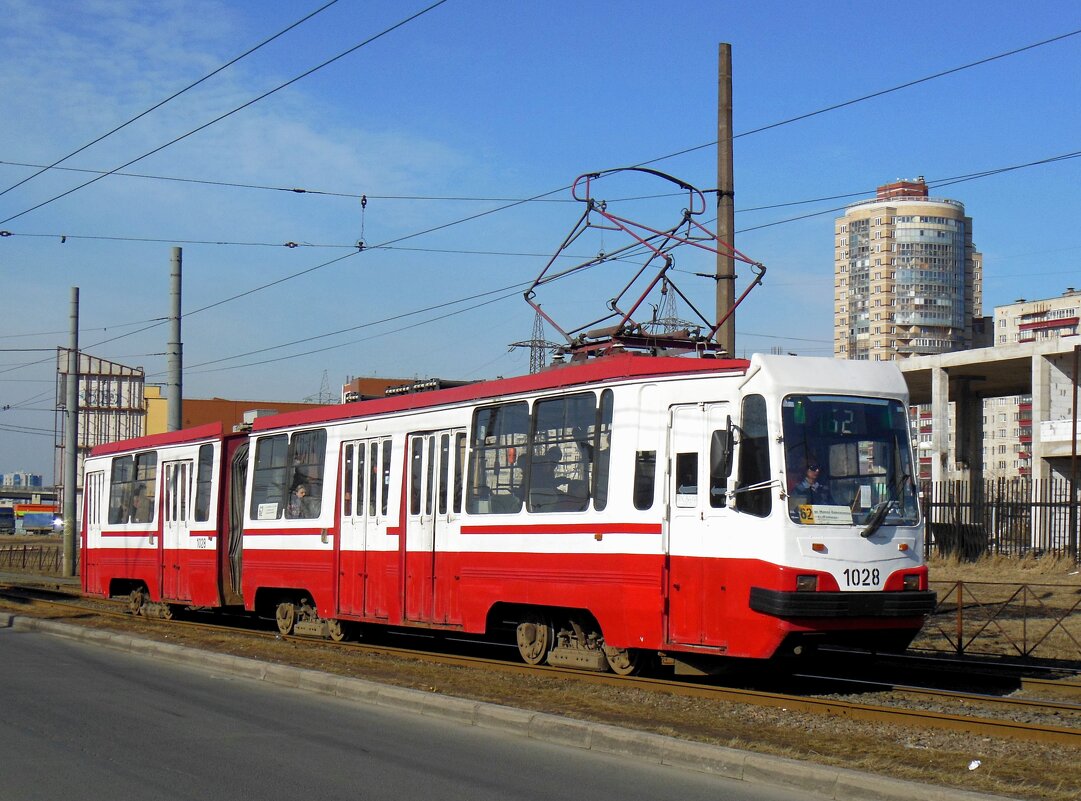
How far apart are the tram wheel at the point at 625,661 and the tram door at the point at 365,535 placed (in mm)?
3924

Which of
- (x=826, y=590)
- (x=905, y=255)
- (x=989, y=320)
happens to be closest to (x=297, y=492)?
(x=826, y=590)

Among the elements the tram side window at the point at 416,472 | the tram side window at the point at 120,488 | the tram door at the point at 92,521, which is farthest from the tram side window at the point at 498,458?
the tram door at the point at 92,521

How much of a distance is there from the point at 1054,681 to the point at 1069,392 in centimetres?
4043

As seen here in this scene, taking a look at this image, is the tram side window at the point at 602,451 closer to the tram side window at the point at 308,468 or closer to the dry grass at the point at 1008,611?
the dry grass at the point at 1008,611

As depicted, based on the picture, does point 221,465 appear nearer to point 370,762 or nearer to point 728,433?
→ point 728,433

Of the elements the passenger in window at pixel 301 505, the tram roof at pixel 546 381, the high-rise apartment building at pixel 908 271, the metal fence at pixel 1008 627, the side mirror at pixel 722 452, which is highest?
the high-rise apartment building at pixel 908 271

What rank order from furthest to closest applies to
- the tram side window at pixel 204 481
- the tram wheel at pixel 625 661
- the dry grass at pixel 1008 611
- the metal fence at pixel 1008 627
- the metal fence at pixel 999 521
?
the metal fence at pixel 999 521 → the tram side window at pixel 204 481 → the dry grass at pixel 1008 611 → the metal fence at pixel 1008 627 → the tram wheel at pixel 625 661

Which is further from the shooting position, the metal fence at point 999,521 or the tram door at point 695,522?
the metal fence at point 999,521

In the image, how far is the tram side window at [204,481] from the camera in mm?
20812

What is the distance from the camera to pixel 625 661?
42.8 ft

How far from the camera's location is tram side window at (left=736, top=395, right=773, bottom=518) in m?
11.6

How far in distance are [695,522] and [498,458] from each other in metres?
3.15

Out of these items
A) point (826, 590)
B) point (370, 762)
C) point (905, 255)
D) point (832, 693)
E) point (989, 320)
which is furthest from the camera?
point (989, 320)

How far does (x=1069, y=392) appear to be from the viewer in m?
49.7
